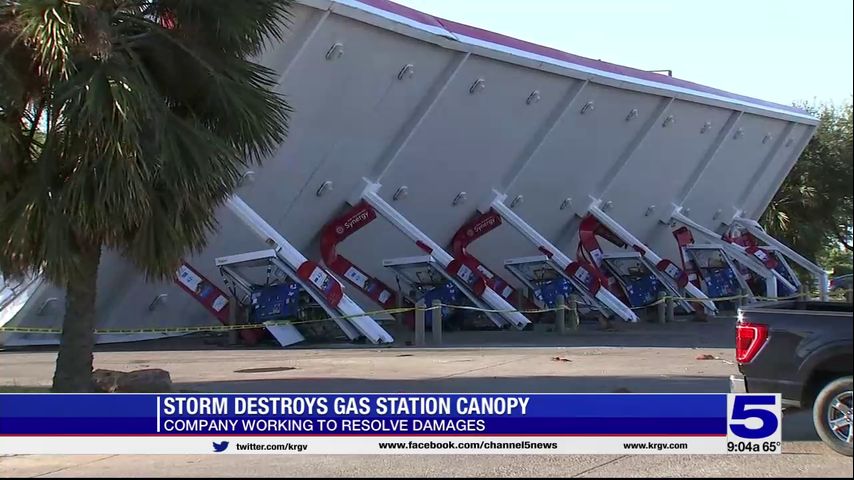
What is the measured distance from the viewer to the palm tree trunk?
9836mm

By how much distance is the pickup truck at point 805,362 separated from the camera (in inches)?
269

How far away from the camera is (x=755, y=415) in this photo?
22.4 feet

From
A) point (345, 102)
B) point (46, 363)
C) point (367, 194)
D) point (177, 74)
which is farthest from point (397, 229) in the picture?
point (177, 74)

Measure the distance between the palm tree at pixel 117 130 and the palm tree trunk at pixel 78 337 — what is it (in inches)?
0.6

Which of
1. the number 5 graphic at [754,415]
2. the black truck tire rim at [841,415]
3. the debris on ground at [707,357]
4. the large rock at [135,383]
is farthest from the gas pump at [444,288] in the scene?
the black truck tire rim at [841,415]

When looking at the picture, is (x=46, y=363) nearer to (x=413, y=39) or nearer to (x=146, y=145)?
(x=146, y=145)

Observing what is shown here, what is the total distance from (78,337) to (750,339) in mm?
7106

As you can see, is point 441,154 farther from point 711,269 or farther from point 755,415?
point 755,415

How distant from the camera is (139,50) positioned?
32.1ft

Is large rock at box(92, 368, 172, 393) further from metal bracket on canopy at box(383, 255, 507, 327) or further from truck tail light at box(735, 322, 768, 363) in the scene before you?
metal bracket on canopy at box(383, 255, 507, 327)

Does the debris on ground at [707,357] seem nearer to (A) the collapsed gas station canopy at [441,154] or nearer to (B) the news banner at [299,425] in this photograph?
(A) the collapsed gas station canopy at [441,154]

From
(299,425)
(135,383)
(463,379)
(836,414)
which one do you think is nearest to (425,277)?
(463,379)

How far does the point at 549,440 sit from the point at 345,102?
13.0 metres

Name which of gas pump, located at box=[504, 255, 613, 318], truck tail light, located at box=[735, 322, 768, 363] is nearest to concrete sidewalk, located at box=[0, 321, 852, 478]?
truck tail light, located at box=[735, 322, 768, 363]
